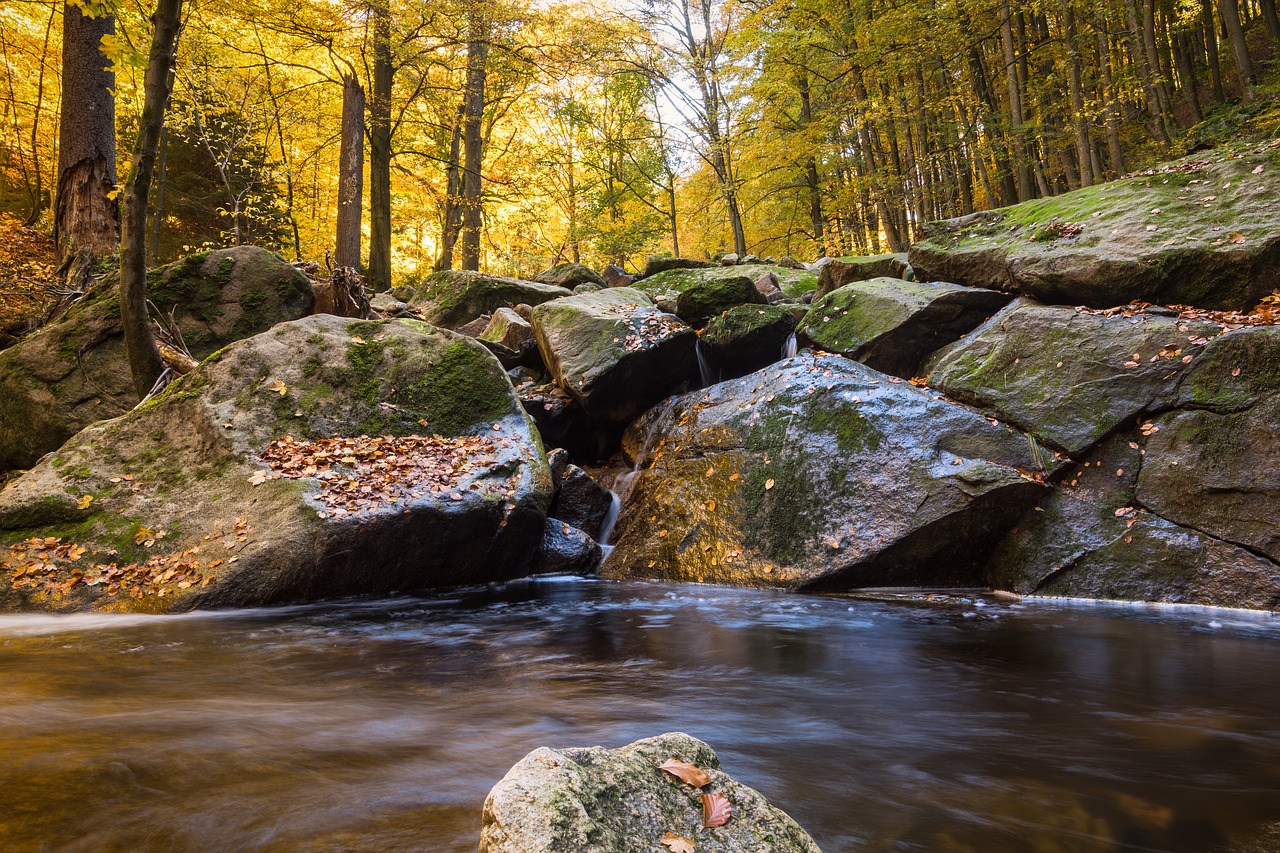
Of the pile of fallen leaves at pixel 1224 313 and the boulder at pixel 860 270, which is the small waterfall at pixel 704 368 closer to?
the boulder at pixel 860 270

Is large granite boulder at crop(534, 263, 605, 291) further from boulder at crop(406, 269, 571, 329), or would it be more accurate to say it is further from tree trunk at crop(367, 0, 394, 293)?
tree trunk at crop(367, 0, 394, 293)

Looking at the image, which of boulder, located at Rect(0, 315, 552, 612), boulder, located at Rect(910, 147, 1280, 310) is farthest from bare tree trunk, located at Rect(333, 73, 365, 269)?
boulder, located at Rect(910, 147, 1280, 310)

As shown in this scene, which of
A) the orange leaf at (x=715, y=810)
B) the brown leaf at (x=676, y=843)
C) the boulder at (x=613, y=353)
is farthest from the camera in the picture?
the boulder at (x=613, y=353)

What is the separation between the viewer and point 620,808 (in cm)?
157

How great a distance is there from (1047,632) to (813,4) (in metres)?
16.8

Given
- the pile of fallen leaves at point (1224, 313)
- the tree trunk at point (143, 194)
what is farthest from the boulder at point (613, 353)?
the pile of fallen leaves at point (1224, 313)

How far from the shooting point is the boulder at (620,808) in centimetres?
140

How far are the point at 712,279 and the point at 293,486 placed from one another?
24.2 ft

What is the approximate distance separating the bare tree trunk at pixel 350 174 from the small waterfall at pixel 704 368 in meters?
8.02

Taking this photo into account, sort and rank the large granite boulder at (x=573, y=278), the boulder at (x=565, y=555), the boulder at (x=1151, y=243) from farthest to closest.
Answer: the large granite boulder at (x=573, y=278)
the boulder at (x=565, y=555)
the boulder at (x=1151, y=243)

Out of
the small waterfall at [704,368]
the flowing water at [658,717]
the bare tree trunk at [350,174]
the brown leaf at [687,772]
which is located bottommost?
the flowing water at [658,717]

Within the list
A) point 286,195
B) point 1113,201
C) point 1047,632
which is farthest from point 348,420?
point 286,195

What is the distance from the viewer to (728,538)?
6.95m

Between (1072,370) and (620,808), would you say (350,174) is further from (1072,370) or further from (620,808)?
(620,808)
